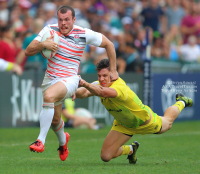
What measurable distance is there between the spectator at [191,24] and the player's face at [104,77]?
1093 centimetres

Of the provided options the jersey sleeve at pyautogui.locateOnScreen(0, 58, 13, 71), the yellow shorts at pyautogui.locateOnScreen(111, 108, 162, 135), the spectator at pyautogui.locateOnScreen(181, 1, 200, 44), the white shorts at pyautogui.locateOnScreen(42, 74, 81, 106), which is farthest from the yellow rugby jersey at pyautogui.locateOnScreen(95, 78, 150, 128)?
the spectator at pyautogui.locateOnScreen(181, 1, 200, 44)

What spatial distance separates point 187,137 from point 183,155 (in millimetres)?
3035

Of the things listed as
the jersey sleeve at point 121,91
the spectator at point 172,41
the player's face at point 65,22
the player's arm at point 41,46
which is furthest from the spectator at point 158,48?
the player's arm at point 41,46

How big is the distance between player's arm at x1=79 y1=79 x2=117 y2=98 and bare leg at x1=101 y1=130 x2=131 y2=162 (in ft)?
2.83

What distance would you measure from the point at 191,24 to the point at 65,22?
11.2 metres

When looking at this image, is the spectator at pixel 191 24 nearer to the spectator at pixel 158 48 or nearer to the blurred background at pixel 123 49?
the blurred background at pixel 123 49

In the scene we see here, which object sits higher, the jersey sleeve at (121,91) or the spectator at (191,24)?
the spectator at (191,24)

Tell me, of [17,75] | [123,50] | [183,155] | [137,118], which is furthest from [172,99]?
[137,118]

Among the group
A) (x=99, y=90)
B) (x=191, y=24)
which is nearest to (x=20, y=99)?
(x=99, y=90)

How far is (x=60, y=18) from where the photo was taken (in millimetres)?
7172

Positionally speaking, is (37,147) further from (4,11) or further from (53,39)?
(4,11)

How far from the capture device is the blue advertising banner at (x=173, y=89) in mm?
14781

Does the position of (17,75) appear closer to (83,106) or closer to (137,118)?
(83,106)

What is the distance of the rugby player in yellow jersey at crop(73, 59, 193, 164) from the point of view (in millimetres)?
7145
